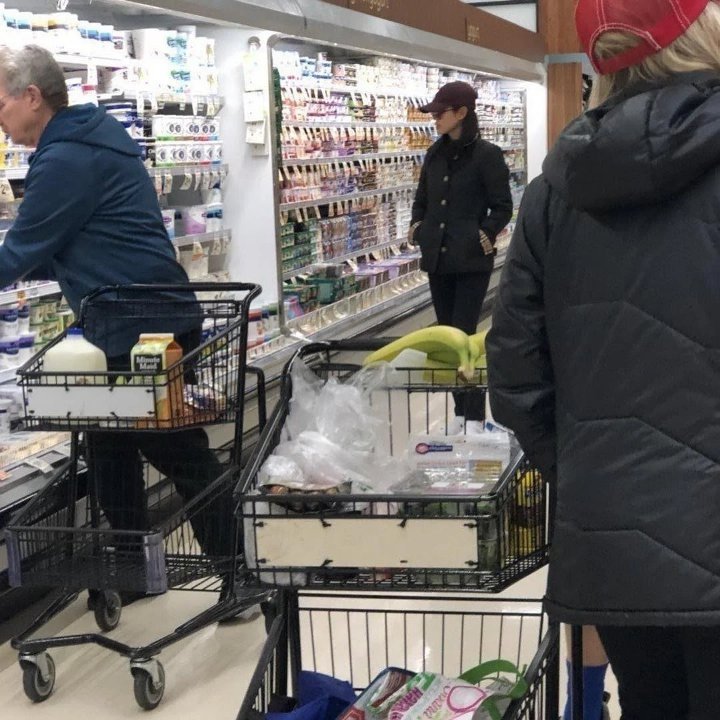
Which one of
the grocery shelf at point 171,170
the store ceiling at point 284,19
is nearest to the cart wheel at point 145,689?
the grocery shelf at point 171,170

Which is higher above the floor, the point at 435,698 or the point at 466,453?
the point at 466,453

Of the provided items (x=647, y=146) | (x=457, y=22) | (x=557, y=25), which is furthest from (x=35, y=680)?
(x=557, y=25)

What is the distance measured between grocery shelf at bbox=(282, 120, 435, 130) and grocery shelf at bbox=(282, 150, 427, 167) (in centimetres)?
19

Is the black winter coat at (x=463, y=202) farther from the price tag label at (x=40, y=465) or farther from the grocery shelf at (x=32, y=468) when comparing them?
the price tag label at (x=40, y=465)

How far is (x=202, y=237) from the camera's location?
18.8 feet

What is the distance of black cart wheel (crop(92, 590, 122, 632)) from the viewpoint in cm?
367

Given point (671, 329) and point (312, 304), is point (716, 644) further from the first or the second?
point (312, 304)

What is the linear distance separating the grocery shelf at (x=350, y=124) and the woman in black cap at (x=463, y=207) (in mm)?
1083

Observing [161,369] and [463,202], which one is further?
[463,202]

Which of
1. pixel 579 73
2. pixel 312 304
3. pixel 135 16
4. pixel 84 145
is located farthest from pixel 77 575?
pixel 579 73

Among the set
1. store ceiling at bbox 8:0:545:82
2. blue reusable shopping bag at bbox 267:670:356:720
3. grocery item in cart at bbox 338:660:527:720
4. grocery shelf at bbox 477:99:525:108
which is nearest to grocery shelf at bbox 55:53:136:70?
store ceiling at bbox 8:0:545:82

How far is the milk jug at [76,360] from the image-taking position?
119 inches

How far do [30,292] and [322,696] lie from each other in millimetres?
2636

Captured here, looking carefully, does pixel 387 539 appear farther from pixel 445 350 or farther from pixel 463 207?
pixel 463 207
